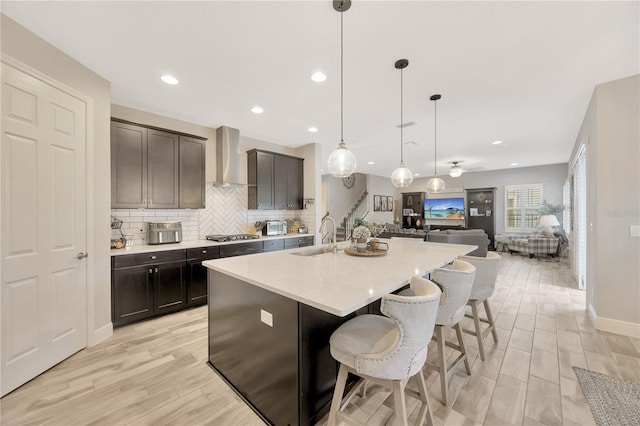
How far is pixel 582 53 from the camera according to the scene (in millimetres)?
2301

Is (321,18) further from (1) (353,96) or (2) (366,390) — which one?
(2) (366,390)

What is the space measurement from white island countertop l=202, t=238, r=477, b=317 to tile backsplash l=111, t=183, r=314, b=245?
2192 millimetres

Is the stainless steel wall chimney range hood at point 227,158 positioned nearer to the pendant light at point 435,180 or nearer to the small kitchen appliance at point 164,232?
the small kitchen appliance at point 164,232

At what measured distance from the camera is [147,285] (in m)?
3.10

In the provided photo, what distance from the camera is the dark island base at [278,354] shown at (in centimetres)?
149

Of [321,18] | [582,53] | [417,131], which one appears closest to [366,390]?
[321,18]

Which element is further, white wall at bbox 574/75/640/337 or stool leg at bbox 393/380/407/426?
white wall at bbox 574/75/640/337

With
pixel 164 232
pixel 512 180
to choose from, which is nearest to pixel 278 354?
pixel 164 232

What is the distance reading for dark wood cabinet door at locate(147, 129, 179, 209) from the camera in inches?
134

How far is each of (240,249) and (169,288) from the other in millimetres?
1061

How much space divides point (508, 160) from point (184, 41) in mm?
8225

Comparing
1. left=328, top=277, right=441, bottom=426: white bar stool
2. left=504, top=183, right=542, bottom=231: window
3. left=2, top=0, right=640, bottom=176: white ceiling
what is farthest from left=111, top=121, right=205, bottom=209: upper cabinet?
left=504, top=183, right=542, bottom=231: window

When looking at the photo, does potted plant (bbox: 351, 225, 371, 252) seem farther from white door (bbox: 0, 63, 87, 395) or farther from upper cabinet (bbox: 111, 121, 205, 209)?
white door (bbox: 0, 63, 87, 395)

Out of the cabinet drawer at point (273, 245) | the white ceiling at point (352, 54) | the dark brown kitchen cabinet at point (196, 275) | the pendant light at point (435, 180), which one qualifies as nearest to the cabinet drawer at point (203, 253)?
the dark brown kitchen cabinet at point (196, 275)
